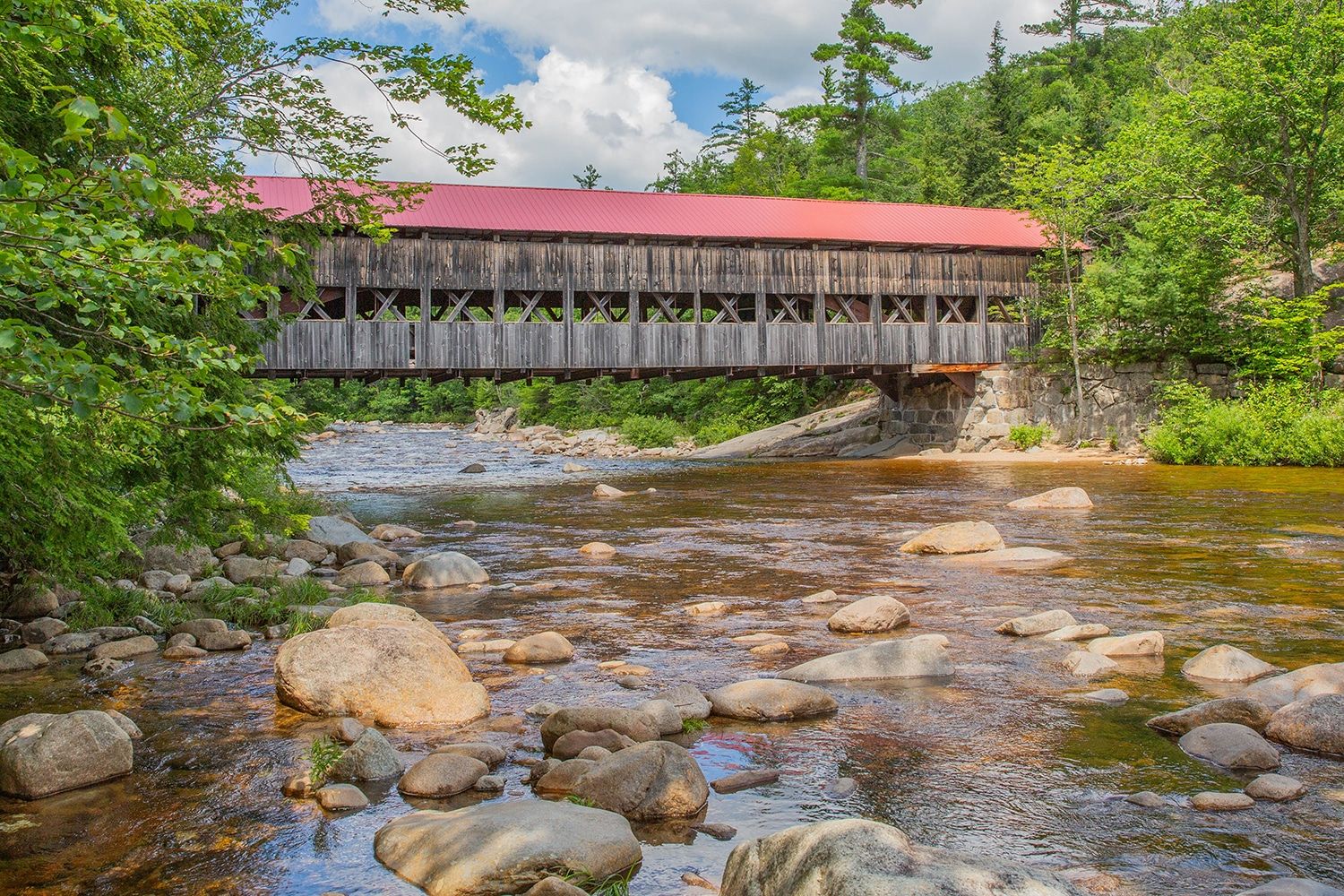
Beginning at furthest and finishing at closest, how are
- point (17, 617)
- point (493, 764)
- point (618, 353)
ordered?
point (618, 353) < point (17, 617) < point (493, 764)

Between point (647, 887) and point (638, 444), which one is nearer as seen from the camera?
point (647, 887)

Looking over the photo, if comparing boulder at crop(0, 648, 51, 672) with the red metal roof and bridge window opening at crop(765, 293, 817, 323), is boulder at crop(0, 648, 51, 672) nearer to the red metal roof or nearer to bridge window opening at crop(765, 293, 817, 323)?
the red metal roof

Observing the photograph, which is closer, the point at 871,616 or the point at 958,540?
the point at 871,616

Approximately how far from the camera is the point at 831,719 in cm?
488

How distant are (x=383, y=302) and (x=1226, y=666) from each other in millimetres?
20186

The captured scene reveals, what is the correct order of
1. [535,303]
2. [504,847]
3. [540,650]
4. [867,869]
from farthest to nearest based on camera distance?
[535,303] → [540,650] → [504,847] → [867,869]

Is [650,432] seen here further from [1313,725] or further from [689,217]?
[1313,725]

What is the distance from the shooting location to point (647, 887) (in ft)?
10.3

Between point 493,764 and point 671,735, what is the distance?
2.81 ft

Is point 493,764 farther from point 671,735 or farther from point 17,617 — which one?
point 17,617

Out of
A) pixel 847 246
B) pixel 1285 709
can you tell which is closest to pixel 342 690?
pixel 1285 709

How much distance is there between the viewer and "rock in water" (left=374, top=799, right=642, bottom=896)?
307 cm

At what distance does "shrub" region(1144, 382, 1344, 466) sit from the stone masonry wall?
184cm

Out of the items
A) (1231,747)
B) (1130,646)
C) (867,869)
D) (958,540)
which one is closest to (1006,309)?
(958,540)
